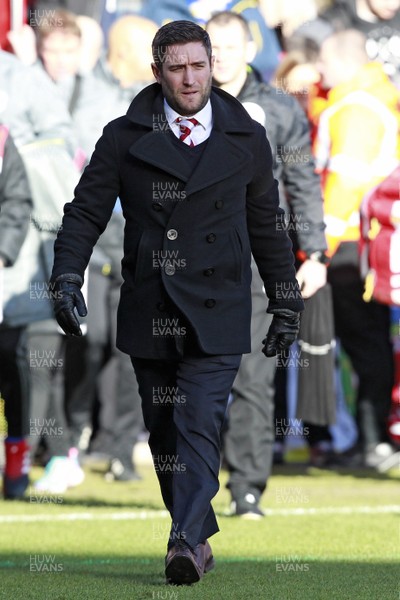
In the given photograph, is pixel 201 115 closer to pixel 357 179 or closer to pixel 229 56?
pixel 229 56

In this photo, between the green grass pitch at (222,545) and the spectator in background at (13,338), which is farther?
the spectator in background at (13,338)

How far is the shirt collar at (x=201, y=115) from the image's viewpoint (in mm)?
6941

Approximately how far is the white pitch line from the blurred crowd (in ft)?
1.28

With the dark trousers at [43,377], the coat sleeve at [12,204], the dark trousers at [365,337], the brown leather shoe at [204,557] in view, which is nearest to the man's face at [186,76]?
the brown leather shoe at [204,557]

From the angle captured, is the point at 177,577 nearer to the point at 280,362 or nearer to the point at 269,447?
the point at 269,447

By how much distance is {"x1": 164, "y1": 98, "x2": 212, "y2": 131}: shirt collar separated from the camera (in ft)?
22.8

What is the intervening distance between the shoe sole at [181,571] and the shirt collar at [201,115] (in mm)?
1714

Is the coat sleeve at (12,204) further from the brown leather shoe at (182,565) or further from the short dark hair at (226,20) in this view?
the brown leather shoe at (182,565)

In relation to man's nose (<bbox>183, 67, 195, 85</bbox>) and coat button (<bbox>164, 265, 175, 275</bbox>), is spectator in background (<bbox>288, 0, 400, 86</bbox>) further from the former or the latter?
coat button (<bbox>164, 265, 175, 275</bbox>)

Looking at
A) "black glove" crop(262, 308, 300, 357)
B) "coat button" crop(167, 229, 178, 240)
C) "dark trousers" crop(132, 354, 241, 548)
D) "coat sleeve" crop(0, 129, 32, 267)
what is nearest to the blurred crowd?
"coat sleeve" crop(0, 129, 32, 267)

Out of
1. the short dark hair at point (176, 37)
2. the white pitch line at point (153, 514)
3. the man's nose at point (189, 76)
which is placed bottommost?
the white pitch line at point (153, 514)

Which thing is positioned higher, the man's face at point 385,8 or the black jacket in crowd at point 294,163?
the man's face at point 385,8

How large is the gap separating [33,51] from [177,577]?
671 cm

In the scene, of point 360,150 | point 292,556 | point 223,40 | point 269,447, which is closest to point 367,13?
point 360,150
